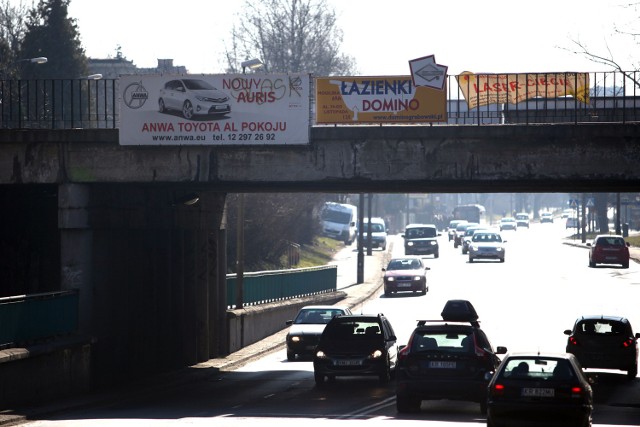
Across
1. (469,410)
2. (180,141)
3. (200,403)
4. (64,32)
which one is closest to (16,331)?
(200,403)

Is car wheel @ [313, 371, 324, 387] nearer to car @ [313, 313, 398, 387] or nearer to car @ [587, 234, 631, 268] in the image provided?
car @ [313, 313, 398, 387]

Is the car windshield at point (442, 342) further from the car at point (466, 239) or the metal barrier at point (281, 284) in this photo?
the car at point (466, 239)

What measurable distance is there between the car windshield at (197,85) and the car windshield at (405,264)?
3017 centimetres

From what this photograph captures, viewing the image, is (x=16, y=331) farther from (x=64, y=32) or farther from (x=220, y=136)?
(x=64, y=32)

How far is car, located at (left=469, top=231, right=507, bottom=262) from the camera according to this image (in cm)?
7269

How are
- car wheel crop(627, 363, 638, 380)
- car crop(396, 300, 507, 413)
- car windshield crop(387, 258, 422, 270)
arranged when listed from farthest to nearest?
car windshield crop(387, 258, 422, 270) → car wheel crop(627, 363, 638, 380) → car crop(396, 300, 507, 413)

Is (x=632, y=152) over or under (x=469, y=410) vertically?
over

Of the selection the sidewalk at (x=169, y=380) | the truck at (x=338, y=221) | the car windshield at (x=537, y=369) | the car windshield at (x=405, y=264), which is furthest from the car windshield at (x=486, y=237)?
the car windshield at (x=537, y=369)

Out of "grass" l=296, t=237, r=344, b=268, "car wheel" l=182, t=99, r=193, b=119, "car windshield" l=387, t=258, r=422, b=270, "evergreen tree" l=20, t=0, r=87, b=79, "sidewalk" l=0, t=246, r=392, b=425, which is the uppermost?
"evergreen tree" l=20, t=0, r=87, b=79

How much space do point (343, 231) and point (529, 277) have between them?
3465 centimetres

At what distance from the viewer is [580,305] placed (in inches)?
1854

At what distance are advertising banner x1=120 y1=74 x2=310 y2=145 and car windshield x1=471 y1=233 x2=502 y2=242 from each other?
158 feet

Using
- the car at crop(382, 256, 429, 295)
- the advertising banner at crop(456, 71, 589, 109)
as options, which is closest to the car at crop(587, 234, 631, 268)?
the car at crop(382, 256, 429, 295)

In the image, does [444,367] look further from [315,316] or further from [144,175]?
[315,316]
